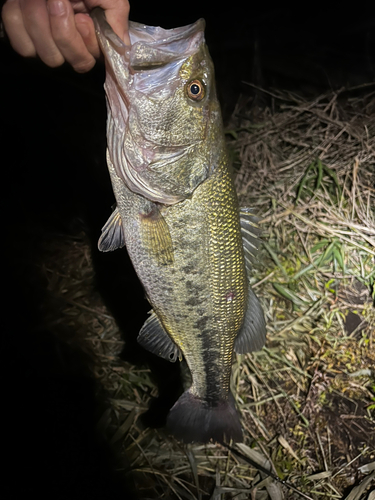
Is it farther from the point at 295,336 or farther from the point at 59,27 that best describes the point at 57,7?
the point at 295,336

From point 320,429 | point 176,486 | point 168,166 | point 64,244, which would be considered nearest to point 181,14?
point 64,244

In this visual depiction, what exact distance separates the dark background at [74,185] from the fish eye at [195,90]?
1488 mm

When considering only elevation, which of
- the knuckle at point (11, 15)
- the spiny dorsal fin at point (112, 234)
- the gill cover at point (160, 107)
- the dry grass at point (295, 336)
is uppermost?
the knuckle at point (11, 15)

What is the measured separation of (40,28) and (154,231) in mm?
1039

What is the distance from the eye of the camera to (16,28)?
147cm

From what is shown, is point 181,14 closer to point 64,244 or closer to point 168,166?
point 64,244

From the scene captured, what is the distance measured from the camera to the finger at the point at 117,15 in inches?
48.6

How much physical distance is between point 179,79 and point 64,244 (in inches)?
98.8

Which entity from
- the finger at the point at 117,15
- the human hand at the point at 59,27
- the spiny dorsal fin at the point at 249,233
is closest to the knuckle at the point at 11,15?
the human hand at the point at 59,27

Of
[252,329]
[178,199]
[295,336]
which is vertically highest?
[178,199]

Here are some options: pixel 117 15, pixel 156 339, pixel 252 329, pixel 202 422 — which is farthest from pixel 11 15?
pixel 202 422

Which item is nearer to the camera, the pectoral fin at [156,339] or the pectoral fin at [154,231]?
the pectoral fin at [154,231]

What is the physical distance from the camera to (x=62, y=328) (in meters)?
3.01

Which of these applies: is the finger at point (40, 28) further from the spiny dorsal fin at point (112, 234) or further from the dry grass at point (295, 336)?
the dry grass at point (295, 336)
